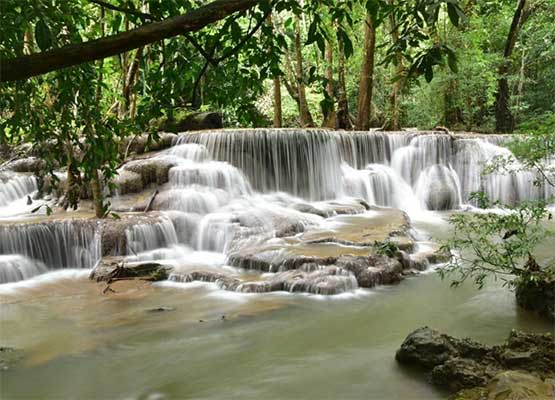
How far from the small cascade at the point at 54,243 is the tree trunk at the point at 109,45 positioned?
811 cm

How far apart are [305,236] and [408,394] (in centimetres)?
507

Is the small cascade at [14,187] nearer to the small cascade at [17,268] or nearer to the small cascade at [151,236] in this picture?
the small cascade at [17,268]

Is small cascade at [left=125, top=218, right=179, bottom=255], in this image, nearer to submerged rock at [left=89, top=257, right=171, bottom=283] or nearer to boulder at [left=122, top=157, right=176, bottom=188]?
submerged rock at [left=89, top=257, right=171, bottom=283]

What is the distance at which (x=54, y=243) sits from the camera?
29.9 ft

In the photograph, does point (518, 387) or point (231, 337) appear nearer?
point (518, 387)

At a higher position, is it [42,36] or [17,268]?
[42,36]

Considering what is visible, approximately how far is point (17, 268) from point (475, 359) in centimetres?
726

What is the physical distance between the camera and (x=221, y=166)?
12.8 m

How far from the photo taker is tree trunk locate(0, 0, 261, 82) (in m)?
1.43

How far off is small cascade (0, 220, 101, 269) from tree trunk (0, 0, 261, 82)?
26.6 ft

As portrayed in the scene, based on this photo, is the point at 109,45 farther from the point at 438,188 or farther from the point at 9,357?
the point at 438,188

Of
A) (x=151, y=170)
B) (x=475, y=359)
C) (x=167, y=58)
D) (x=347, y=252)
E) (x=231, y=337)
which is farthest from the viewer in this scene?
(x=151, y=170)

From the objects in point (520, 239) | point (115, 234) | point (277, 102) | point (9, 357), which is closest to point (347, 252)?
point (520, 239)

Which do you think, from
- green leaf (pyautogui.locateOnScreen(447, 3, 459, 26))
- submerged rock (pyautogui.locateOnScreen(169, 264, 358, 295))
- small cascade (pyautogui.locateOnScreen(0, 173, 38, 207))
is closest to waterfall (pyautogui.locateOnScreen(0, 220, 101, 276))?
submerged rock (pyautogui.locateOnScreen(169, 264, 358, 295))
